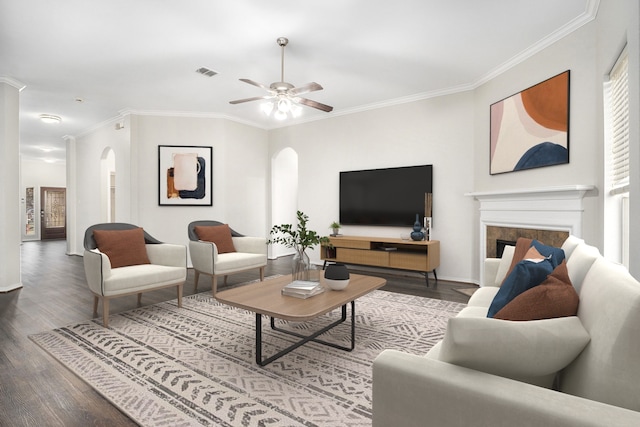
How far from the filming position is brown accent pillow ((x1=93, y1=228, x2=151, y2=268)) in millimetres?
3219

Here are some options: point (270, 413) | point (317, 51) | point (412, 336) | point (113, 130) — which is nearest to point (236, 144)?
point (113, 130)

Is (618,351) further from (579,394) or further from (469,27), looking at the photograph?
(469,27)

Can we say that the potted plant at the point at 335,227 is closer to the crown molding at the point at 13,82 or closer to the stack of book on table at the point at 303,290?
the stack of book on table at the point at 303,290

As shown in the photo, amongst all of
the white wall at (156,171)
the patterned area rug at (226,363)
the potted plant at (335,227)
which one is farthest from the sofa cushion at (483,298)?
the white wall at (156,171)

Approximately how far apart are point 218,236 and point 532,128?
151 inches

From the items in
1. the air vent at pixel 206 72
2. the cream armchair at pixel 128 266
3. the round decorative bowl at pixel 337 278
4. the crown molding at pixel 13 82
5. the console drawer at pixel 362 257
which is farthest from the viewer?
the console drawer at pixel 362 257

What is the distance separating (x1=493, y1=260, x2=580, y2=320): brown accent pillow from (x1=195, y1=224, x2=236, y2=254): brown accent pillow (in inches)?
144

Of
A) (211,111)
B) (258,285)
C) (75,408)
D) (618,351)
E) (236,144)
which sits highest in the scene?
(211,111)

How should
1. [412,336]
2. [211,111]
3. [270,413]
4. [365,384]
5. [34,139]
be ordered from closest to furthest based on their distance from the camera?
1. [270,413]
2. [365,384]
3. [412,336]
4. [211,111]
5. [34,139]

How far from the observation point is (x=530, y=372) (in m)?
0.94

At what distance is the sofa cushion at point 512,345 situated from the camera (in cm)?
92

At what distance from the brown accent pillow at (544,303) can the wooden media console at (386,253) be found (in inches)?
126

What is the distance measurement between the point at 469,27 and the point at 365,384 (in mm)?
3110

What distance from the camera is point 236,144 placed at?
5.99 meters
